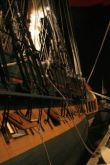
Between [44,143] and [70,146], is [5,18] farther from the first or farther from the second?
[70,146]

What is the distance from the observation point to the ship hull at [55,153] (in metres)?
2.70

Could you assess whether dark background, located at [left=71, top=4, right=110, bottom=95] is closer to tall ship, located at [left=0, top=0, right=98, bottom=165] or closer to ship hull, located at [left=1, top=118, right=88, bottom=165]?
ship hull, located at [left=1, top=118, right=88, bottom=165]

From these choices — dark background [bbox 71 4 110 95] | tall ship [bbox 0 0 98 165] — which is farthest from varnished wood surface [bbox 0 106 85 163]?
dark background [bbox 71 4 110 95]

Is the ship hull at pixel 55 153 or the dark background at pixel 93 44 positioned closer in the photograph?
the ship hull at pixel 55 153

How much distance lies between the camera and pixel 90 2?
1147 cm

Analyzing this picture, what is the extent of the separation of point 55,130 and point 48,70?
42.3 inches

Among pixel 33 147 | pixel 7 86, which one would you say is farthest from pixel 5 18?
pixel 33 147

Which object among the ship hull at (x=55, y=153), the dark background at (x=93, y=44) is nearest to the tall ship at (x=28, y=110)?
the ship hull at (x=55, y=153)

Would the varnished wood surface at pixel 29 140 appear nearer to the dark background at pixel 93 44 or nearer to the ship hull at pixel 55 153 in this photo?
the ship hull at pixel 55 153

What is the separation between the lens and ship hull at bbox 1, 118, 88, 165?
2.70m

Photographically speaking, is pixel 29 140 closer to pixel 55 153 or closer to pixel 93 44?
pixel 55 153

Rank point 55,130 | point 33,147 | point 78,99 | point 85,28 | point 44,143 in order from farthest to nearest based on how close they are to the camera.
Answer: point 85,28 < point 78,99 < point 55,130 < point 44,143 < point 33,147

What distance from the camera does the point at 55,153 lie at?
3.65m

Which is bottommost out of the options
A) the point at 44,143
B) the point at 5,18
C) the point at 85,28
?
the point at 44,143
